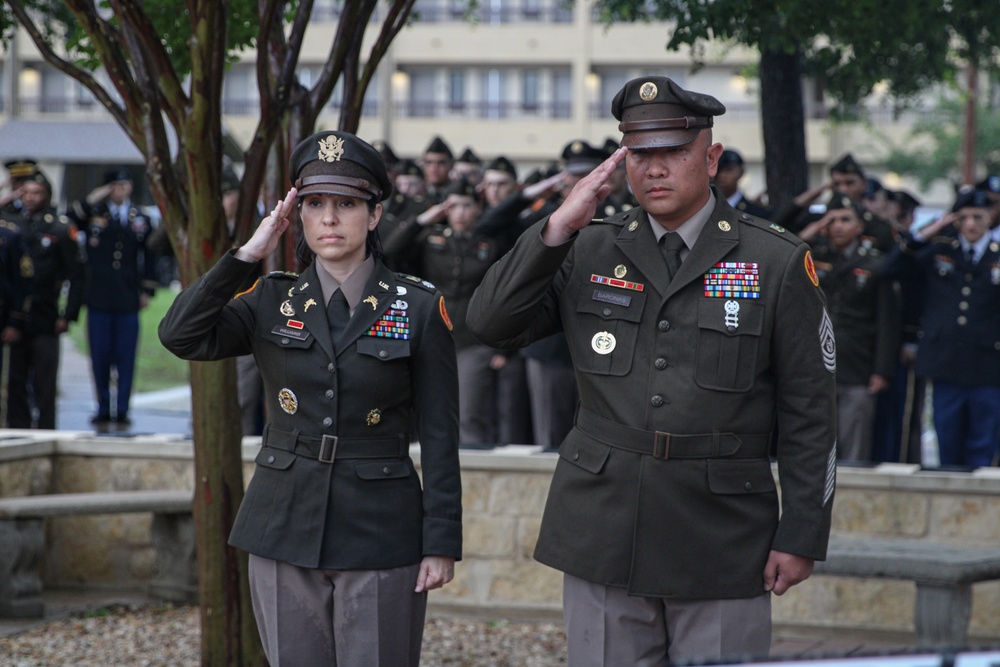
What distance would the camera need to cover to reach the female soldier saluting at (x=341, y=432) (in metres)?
3.94

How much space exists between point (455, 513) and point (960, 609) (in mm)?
2873

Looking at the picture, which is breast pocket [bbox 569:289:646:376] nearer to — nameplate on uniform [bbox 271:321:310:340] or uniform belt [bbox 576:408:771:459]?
uniform belt [bbox 576:408:771:459]

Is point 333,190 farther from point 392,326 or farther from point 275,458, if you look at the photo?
point 275,458

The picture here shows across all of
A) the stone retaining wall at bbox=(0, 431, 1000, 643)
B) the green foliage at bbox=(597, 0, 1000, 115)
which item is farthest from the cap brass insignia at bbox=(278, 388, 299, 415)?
the green foliage at bbox=(597, 0, 1000, 115)

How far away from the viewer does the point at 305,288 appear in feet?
13.4

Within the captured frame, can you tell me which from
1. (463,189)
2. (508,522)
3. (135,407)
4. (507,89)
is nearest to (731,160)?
(463,189)

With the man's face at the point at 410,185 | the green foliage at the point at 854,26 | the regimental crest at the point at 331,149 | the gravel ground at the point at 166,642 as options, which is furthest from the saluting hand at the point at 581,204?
the man's face at the point at 410,185

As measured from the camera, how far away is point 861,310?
9.49m

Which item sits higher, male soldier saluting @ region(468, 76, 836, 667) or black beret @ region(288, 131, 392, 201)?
black beret @ region(288, 131, 392, 201)

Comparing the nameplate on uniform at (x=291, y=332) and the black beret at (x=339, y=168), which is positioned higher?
the black beret at (x=339, y=168)

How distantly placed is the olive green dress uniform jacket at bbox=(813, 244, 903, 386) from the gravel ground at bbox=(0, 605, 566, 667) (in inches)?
130

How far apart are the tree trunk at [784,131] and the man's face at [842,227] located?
305cm

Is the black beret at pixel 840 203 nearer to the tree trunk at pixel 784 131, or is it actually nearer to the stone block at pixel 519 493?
the tree trunk at pixel 784 131

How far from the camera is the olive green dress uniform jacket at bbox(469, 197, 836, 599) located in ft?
12.3
